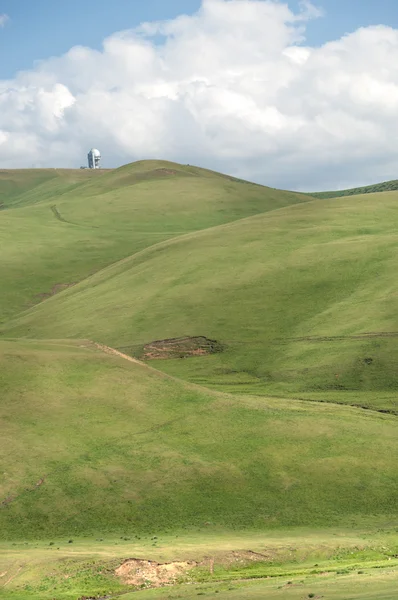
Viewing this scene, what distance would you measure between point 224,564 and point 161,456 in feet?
42.9

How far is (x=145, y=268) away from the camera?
113188mm

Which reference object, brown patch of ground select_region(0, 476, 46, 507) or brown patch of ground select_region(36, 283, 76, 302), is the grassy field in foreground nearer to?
brown patch of ground select_region(0, 476, 46, 507)

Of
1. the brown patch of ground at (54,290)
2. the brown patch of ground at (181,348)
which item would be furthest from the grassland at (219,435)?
the brown patch of ground at (54,290)

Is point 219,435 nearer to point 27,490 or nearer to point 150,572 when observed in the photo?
point 27,490

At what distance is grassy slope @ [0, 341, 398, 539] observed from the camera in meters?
41.9

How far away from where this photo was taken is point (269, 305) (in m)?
90.1

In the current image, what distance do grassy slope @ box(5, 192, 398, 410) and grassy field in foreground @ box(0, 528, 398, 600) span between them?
27158 mm

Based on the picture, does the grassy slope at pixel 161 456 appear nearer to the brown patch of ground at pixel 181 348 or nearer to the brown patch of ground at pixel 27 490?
the brown patch of ground at pixel 27 490

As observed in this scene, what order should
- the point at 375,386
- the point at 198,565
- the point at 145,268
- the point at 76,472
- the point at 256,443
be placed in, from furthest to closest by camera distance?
the point at 145,268
the point at 375,386
the point at 256,443
the point at 76,472
the point at 198,565

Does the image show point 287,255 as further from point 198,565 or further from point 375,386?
point 198,565

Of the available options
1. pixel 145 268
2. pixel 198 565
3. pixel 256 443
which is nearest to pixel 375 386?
pixel 256 443

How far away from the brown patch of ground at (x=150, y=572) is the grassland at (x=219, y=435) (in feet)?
1.42

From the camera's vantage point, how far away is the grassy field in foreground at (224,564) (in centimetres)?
2936

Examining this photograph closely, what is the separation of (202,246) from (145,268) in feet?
27.2
